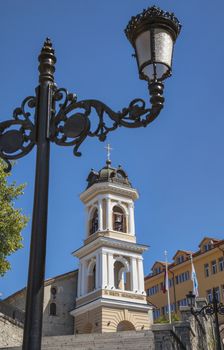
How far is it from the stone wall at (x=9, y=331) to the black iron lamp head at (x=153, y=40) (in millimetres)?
26289

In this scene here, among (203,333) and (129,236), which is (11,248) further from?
(129,236)

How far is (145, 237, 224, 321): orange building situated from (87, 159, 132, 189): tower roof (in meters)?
13.1

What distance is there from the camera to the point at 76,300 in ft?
136

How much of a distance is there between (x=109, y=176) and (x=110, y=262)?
8125 millimetres

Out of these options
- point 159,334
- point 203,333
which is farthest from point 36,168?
point 203,333

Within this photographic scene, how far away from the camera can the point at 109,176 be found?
44.0 metres

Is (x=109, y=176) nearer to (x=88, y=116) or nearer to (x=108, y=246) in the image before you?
(x=108, y=246)

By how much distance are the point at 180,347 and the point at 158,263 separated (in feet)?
141

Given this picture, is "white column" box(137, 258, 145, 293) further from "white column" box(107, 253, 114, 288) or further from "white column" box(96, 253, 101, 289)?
"white column" box(96, 253, 101, 289)

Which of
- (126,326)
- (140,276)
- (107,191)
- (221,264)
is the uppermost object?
(107,191)

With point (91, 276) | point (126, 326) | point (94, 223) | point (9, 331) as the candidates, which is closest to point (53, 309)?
point (91, 276)

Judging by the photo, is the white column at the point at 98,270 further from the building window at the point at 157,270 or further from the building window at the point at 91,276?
the building window at the point at 157,270

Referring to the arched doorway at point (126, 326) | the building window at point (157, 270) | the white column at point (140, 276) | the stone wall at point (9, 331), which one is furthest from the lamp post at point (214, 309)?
the building window at point (157, 270)

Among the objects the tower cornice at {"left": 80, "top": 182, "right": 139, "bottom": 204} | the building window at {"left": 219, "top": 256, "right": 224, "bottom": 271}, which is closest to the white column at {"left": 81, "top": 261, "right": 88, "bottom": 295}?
the tower cornice at {"left": 80, "top": 182, "right": 139, "bottom": 204}
